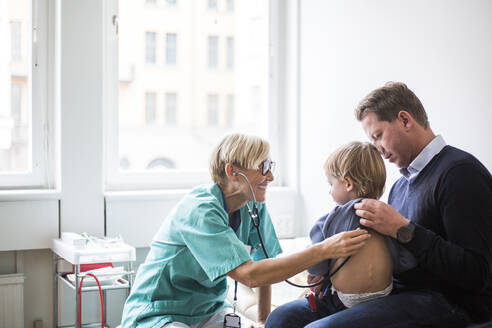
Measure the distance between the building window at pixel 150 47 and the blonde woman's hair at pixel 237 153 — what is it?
1.54 m

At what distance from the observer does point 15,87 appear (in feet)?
9.18

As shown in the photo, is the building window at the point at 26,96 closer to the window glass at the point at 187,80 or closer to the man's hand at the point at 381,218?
the window glass at the point at 187,80

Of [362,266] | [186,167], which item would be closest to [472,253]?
[362,266]

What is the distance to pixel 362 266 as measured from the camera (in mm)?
1473

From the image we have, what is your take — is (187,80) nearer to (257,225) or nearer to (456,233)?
(257,225)

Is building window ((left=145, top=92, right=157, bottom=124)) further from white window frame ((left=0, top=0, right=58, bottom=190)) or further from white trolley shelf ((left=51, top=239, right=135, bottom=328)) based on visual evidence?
white trolley shelf ((left=51, top=239, right=135, bottom=328))

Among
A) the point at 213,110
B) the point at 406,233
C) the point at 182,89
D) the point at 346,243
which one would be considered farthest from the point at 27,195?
the point at 406,233

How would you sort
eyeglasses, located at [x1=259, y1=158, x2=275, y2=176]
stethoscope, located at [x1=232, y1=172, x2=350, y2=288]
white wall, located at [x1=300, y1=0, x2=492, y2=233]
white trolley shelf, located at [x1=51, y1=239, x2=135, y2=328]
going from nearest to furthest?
stethoscope, located at [x1=232, y1=172, x2=350, y2=288], eyeglasses, located at [x1=259, y1=158, x2=275, y2=176], white wall, located at [x1=300, y1=0, x2=492, y2=233], white trolley shelf, located at [x1=51, y1=239, x2=135, y2=328]

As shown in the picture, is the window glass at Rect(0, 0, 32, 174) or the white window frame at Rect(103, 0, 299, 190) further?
the white window frame at Rect(103, 0, 299, 190)

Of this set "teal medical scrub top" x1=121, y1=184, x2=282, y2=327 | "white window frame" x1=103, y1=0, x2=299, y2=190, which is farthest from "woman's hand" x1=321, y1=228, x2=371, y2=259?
"white window frame" x1=103, y1=0, x2=299, y2=190

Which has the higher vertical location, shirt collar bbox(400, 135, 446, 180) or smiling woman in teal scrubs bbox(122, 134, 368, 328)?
shirt collar bbox(400, 135, 446, 180)

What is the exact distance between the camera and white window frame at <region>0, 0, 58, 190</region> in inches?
109

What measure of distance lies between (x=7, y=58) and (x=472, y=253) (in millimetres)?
2443

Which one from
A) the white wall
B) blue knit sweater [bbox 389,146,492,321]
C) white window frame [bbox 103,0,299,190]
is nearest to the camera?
blue knit sweater [bbox 389,146,492,321]
